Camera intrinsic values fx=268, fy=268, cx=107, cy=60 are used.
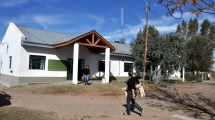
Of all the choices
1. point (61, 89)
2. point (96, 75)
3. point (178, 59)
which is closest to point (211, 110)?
point (61, 89)

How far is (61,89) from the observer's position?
715 inches

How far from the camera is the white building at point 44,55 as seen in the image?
70.9 ft

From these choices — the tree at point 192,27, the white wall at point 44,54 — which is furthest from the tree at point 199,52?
the white wall at point 44,54

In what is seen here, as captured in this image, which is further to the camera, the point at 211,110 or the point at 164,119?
the point at 211,110

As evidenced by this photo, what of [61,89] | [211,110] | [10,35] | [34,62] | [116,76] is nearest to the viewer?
[211,110]

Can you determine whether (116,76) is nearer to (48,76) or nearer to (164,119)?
(48,76)

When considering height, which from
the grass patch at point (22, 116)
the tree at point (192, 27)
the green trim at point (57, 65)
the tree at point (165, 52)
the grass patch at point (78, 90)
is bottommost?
the grass patch at point (22, 116)

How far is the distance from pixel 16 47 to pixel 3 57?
436 centimetres

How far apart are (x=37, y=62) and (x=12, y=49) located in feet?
9.44

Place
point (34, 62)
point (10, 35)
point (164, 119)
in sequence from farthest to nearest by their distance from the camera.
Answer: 1. point (10, 35)
2. point (34, 62)
3. point (164, 119)

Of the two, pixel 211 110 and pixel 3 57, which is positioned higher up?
pixel 3 57

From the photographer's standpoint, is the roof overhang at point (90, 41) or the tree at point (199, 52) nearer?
the roof overhang at point (90, 41)

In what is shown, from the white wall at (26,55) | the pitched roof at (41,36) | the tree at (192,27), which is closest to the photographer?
the white wall at (26,55)

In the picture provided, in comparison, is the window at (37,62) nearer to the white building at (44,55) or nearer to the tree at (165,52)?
the white building at (44,55)
